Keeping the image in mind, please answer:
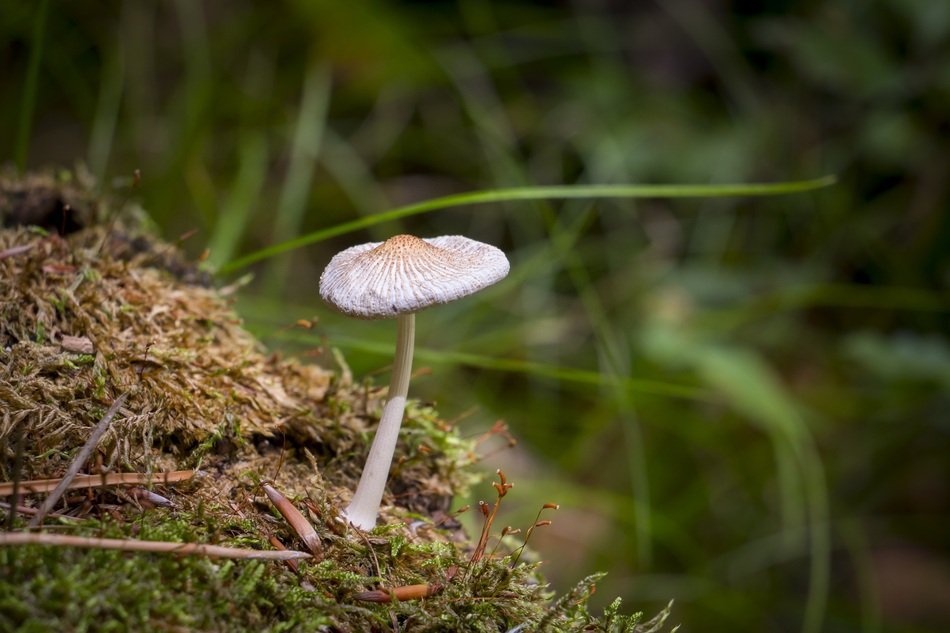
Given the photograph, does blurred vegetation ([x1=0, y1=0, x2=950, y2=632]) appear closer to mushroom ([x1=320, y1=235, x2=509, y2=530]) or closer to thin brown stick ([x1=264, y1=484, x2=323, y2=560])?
mushroom ([x1=320, y1=235, x2=509, y2=530])

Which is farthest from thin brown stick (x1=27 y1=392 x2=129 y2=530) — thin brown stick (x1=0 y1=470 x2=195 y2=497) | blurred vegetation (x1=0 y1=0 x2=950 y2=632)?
blurred vegetation (x1=0 y1=0 x2=950 y2=632)

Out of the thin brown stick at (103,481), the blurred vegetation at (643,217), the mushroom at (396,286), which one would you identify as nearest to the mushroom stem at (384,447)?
the mushroom at (396,286)

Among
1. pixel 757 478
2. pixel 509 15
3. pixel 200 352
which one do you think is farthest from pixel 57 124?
pixel 757 478

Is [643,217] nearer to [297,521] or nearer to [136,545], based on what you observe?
[297,521]

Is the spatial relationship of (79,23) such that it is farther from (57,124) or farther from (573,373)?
(573,373)

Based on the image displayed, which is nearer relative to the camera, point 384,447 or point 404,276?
point 404,276

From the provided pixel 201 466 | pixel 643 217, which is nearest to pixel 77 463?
pixel 201 466
